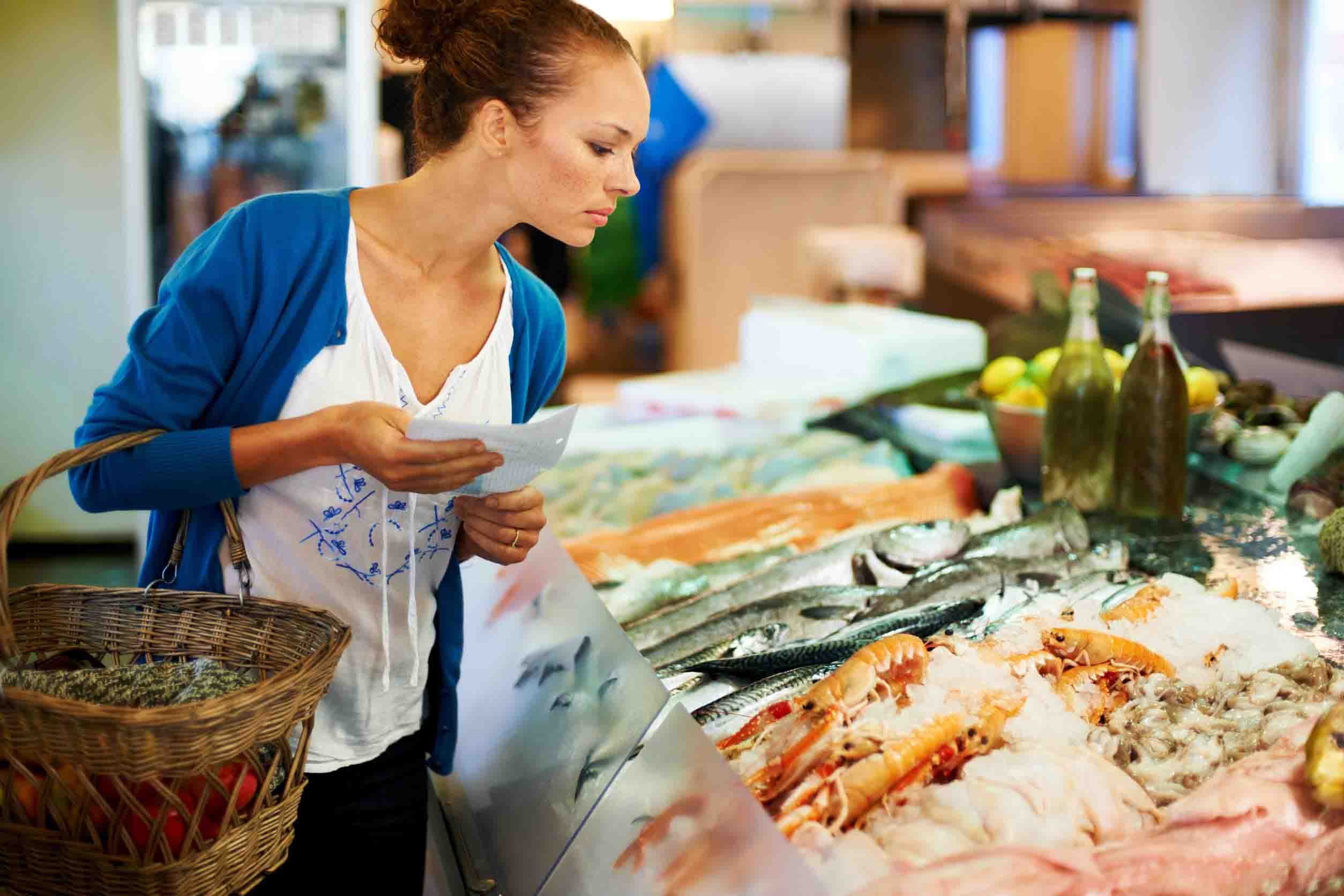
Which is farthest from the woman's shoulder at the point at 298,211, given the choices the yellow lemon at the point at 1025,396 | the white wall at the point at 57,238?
the white wall at the point at 57,238

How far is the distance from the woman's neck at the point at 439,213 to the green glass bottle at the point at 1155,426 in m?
1.15

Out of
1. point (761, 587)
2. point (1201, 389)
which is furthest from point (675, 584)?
point (1201, 389)

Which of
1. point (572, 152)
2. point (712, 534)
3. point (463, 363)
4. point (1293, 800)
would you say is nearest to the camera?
A: point (1293, 800)

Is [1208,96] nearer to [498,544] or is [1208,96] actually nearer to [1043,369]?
[1043,369]

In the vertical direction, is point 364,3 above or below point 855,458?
above

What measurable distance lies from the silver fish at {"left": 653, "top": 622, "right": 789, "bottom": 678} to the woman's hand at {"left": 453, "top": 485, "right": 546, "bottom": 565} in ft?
0.74

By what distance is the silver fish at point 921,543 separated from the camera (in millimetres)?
1841

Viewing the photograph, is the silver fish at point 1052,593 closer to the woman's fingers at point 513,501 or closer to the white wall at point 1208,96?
the woman's fingers at point 513,501

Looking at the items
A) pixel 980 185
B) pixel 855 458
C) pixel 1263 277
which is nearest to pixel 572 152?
pixel 855 458

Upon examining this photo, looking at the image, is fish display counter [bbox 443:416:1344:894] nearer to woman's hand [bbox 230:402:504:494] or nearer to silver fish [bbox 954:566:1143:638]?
silver fish [bbox 954:566:1143:638]

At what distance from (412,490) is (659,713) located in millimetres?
337

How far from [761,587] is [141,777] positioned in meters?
0.92

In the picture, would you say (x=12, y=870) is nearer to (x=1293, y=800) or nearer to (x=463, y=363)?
(x=463, y=363)

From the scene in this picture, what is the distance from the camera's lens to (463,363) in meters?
1.51
